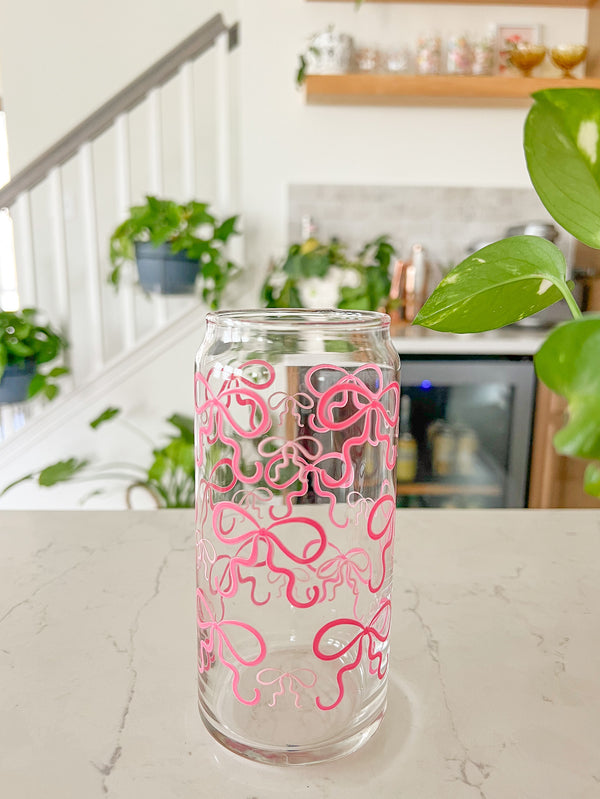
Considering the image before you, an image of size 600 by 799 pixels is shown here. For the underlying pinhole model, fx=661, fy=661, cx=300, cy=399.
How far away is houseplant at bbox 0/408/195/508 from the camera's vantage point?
6.61 ft

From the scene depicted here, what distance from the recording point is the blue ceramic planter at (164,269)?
2189 mm

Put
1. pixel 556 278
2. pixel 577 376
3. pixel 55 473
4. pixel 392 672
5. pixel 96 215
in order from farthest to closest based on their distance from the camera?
pixel 96 215
pixel 55 473
pixel 392 672
pixel 556 278
pixel 577 376

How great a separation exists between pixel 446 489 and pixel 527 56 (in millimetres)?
1540

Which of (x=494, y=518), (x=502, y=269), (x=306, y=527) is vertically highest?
(x=502, y=269)

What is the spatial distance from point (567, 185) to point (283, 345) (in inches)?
5.8

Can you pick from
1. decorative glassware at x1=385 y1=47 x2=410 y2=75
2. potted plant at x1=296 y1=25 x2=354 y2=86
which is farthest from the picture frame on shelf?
potted plant at x1=296 y1=25 x2=354 y2=86

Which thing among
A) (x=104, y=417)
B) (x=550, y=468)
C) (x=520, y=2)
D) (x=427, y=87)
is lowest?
(x=550, y=468)

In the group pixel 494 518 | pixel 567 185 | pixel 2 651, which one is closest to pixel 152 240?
pixel 494 518

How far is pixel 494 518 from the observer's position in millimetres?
711

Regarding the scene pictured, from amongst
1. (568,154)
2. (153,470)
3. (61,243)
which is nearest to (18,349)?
(61,243)

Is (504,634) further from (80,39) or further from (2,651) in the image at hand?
(80,39)

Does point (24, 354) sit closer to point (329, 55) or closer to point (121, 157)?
point (121, 157)

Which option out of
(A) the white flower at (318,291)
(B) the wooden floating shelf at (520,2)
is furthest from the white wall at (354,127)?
(A) the white flower at (318,291)

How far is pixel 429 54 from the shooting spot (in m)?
2.33
